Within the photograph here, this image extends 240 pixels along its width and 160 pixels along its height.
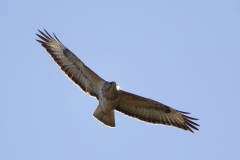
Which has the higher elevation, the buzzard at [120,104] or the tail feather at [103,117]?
the buzzard at [120,104]

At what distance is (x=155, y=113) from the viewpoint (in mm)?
9656

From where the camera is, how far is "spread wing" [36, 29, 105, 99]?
9.45 meters

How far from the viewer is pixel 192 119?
9.56 m

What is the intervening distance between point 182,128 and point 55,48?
3954mm

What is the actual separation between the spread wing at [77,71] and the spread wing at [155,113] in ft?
2.59

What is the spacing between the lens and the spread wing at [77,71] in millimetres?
9445

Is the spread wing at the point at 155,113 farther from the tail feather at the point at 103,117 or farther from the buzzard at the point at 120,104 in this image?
the tail feather at the point at 103,117

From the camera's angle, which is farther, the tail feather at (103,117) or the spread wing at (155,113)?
the spread wing at (155,113)

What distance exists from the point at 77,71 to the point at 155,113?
7.50ft

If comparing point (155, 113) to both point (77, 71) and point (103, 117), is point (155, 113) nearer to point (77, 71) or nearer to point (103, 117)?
point (103, 117)

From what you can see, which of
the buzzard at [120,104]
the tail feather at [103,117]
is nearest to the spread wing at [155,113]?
the buzzard at [120,104]

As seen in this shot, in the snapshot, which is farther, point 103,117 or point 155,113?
point 155,113

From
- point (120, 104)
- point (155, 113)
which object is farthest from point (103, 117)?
point (155, 113)

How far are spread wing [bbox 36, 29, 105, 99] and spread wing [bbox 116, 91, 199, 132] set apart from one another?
0.79m
